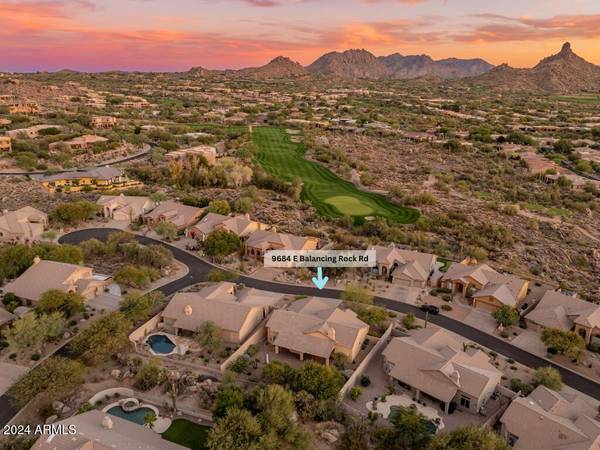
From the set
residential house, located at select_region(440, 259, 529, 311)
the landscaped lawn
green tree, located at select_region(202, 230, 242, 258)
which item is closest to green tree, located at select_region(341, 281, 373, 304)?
residential house, located at select_region(440, 259, 529, 311)

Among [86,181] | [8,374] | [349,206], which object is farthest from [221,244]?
[86,181]

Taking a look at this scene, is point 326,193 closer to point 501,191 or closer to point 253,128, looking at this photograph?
point 501,191

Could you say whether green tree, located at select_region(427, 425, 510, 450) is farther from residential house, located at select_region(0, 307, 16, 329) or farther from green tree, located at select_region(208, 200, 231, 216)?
green tree, located at select_region(208, 200, 231, 216)

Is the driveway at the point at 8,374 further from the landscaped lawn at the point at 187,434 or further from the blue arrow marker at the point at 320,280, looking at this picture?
the blue arrow marker at the point at 320,280

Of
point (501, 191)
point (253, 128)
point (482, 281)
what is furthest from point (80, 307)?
point (253, 128)

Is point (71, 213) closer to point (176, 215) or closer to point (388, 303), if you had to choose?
point (176, 215)
